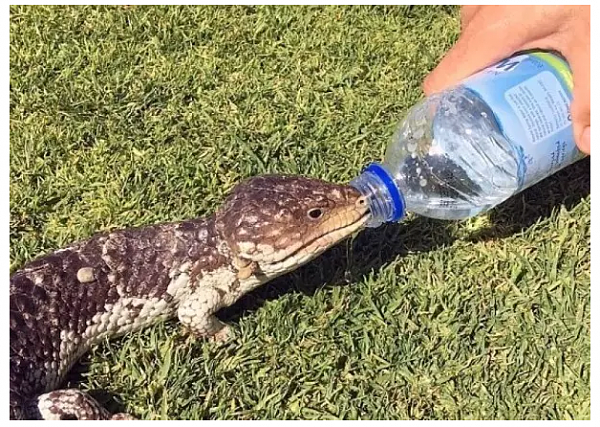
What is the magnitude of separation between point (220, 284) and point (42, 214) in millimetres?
1117

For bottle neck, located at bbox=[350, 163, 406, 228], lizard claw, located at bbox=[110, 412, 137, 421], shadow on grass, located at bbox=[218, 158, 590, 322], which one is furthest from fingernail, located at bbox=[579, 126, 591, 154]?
lizard claw, located at bbox=[110, 412, 137, 421]

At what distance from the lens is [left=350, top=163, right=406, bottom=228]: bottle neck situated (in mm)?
Result: 3445

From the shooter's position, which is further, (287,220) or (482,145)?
(482,145)

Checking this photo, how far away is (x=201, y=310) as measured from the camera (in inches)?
140

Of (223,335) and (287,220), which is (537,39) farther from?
(223,335)

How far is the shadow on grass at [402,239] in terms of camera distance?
3.83 metres

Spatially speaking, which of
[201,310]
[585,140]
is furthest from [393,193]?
[201,310]

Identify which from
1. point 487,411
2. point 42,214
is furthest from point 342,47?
point 487,411

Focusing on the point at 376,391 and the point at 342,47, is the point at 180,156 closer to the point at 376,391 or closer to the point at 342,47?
the point at 342,47

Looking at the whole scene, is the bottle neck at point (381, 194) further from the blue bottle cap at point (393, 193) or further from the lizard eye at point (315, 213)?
the lizard eye at point (315, 213)

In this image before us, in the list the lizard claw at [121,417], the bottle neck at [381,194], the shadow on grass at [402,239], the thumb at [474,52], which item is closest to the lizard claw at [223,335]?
the shadow on grass at [402,239]

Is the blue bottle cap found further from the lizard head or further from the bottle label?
the bottle label

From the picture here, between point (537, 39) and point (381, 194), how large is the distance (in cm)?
89

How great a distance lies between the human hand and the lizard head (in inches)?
30.7
